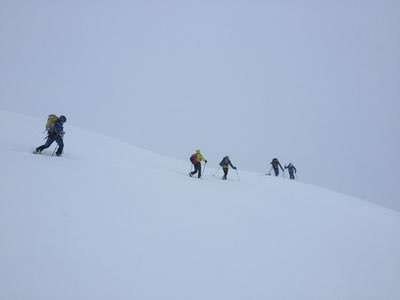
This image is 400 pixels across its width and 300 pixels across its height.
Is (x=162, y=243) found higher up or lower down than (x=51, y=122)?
lower down

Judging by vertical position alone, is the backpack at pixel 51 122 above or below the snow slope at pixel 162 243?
above

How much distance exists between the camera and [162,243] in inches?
355

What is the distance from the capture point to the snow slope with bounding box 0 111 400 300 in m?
6.86

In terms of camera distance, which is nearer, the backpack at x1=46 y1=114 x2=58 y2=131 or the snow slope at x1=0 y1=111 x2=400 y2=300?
the snow slope at x1=0 y1=111 x2=400 y2=300

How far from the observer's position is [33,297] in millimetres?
5891

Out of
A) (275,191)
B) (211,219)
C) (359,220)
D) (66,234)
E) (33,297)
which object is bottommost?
(33,297)

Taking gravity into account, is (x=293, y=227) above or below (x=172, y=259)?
above

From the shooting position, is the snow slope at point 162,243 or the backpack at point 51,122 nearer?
the snow slope at point 162,243

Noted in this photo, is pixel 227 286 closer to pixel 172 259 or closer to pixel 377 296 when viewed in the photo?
pixel 172 259

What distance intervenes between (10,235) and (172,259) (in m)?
3.92

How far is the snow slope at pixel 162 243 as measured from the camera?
6.86 meters

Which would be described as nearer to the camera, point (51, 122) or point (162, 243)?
point (162, 243)

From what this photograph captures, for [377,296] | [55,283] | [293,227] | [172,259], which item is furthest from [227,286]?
[293,227]

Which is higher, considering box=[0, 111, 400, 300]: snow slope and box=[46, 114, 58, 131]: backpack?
box=[46, 114, 58, 131]: backpack
